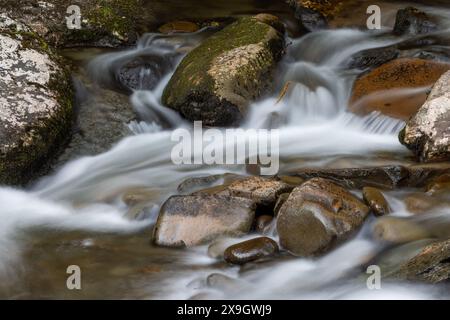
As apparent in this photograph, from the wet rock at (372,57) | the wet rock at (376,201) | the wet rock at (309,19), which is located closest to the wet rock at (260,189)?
the wet rock at (376,201)

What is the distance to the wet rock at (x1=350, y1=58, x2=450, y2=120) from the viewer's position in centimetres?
702

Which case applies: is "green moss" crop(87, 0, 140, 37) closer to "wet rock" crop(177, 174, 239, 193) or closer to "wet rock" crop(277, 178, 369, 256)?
"wet rock" crop(177, 174, 239, 193)

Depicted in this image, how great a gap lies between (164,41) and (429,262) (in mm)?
6012

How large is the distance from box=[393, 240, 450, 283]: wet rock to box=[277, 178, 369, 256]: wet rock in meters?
0.63

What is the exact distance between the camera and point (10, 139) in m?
6.01

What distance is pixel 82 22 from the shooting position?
8953mm

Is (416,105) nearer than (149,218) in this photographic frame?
No

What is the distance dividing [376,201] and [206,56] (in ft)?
11.5

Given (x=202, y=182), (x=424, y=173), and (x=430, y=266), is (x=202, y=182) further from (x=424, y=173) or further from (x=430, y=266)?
(x=430, y=266)

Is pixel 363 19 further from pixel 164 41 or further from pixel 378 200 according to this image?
pixel 378 200

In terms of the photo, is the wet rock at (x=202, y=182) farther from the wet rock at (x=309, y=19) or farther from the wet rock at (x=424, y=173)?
the wet rock at (x=309, y=19)

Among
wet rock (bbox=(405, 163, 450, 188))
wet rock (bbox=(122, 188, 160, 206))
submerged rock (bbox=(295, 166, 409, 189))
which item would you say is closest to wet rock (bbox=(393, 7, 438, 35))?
wet rock (bbox=(405, 163, 450, 188))

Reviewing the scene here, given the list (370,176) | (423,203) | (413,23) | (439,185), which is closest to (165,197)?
(370,176)
